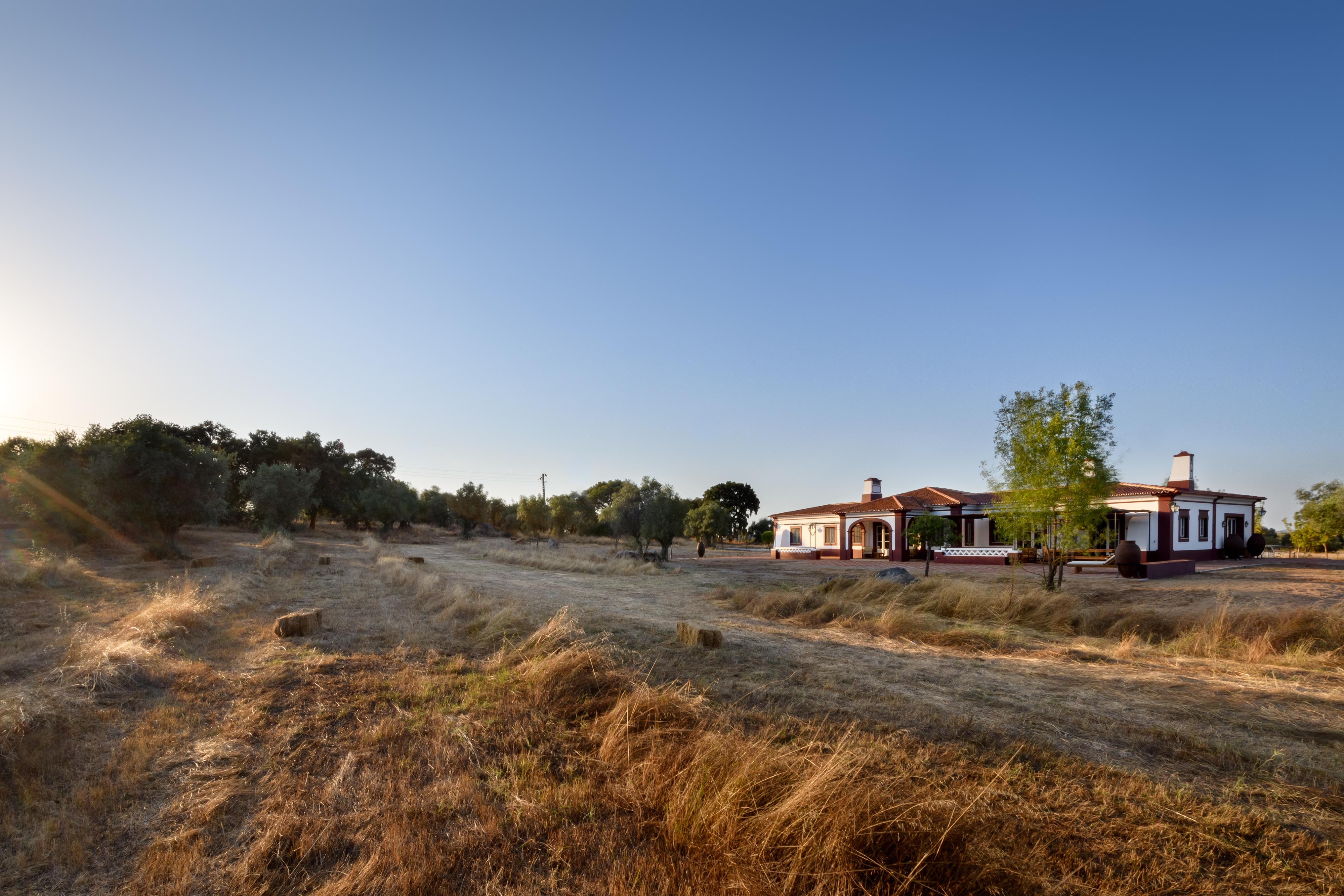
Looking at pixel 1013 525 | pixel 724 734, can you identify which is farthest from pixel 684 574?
pixel 724 734

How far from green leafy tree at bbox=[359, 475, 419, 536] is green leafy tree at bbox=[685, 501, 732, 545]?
27.8m

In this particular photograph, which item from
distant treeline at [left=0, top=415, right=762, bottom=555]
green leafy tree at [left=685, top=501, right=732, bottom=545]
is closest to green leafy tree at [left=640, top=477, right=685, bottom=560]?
distant treeline at [left=0, top=415, right=762, bottom=555]

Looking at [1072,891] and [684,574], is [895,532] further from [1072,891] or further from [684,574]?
[1072,891]

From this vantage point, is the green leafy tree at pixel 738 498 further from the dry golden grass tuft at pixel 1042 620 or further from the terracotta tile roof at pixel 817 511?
the dry golden grass tuft at pixel 1042 620

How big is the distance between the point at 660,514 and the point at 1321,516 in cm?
3961

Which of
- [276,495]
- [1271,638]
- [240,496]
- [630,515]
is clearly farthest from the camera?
[240,496]

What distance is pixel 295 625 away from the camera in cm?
842

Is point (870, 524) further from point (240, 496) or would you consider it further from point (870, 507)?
point (240, 496)

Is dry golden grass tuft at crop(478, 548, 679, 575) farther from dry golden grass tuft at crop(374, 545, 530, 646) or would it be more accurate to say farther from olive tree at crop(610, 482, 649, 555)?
dry golden grass tuft at crop(374, 545, 530, 646)

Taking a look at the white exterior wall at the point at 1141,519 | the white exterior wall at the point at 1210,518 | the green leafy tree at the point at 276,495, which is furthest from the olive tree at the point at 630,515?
the white exterior wall at the point at 1210,518

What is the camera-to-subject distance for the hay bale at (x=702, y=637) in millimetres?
7887

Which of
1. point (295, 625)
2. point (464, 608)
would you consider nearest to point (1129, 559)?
point (464, 608)

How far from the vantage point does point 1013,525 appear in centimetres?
1769

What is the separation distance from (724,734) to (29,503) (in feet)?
105
